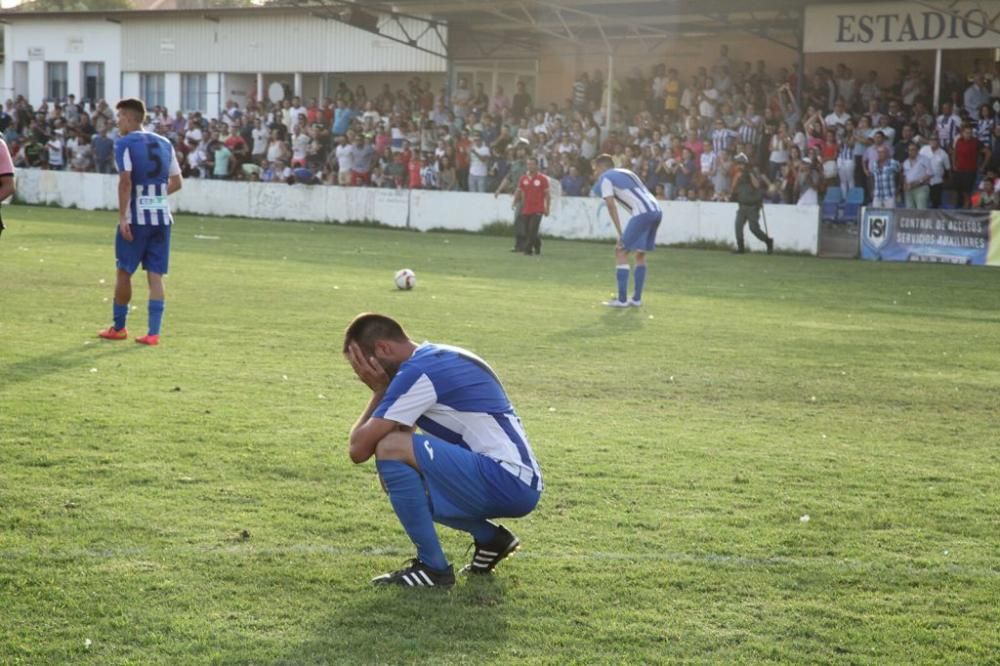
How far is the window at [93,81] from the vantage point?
48.7m

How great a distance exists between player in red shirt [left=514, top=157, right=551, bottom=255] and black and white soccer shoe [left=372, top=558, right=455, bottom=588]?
20.6m

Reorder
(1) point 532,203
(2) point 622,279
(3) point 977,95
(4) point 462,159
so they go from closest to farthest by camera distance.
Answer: (2) point 622,279 < (1) point 532,203 < (3) point 977,95 < (4) point 462,159

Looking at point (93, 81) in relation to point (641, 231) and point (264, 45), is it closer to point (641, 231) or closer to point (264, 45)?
point (264, 45)

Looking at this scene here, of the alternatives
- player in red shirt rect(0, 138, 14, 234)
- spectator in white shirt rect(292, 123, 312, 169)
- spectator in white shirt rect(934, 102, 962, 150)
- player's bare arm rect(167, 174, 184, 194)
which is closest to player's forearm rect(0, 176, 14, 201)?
player in red shirt rect(0, 138, 14, 234)

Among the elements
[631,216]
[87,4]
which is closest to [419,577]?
[631,216]

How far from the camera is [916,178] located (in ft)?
88.4

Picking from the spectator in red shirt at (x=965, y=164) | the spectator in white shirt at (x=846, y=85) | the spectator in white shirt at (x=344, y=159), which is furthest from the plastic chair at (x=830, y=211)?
the spectator in white shirt at (x=344, y=159)

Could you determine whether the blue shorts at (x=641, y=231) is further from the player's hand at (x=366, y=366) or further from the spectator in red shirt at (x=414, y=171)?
the spectator in red shirt at (x=414, y=171)

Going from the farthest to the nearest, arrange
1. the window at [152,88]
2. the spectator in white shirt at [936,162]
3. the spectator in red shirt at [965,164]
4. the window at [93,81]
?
the window at [93,81], the window at [152,88], the spectator in white shirt at [936,162], the spectator in red shirt at [965,164]

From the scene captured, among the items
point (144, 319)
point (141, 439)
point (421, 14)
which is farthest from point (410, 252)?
point (141, 439)


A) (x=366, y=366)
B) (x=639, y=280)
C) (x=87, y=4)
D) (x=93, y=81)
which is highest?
(x=87, y=4)

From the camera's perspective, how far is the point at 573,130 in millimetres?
33906

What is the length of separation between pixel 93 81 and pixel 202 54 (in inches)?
225

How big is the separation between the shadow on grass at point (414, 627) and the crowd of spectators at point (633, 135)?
22.7 meters
